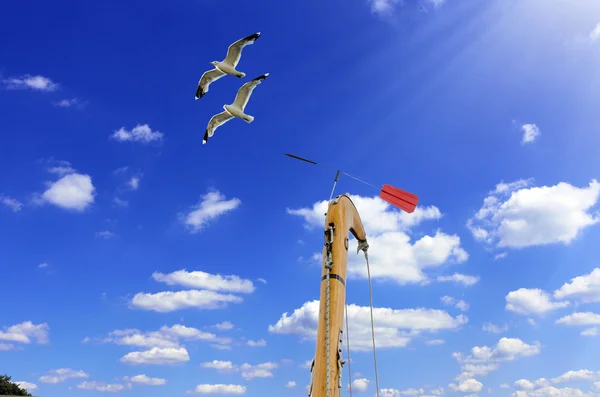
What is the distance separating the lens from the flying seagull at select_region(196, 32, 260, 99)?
60.3 ft

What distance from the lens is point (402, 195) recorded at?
46.1ft

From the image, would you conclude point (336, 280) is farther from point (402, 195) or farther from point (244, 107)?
point (244, 107)

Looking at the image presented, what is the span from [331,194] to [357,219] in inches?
49.6

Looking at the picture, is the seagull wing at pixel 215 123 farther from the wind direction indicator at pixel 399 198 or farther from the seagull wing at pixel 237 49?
the wind direction indicator at pixel 399 198

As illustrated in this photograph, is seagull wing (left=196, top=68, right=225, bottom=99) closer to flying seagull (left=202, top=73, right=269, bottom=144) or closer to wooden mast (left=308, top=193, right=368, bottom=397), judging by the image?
flying seagull (left=202, top=73, right=269, bottom=144)

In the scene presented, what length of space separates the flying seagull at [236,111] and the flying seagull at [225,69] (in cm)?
152

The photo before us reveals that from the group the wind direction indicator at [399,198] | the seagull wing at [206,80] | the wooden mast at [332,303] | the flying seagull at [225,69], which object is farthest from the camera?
the seagull wing at [206,80]

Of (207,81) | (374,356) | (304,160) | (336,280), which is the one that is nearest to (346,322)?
(336,280)

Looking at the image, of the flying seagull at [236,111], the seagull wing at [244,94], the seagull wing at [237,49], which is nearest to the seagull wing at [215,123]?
the flying seagull at [236,111]

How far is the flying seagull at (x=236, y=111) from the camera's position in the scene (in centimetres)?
1755

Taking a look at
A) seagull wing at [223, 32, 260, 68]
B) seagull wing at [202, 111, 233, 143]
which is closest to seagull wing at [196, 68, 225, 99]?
seagull wing at [223, 32, 260, 68]

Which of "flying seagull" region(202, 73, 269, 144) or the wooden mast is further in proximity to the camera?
"flying seagull" region(202, 73, 269, 144)

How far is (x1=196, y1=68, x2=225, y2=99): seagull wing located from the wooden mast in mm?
9702

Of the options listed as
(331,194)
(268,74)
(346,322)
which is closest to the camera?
(346,322)
